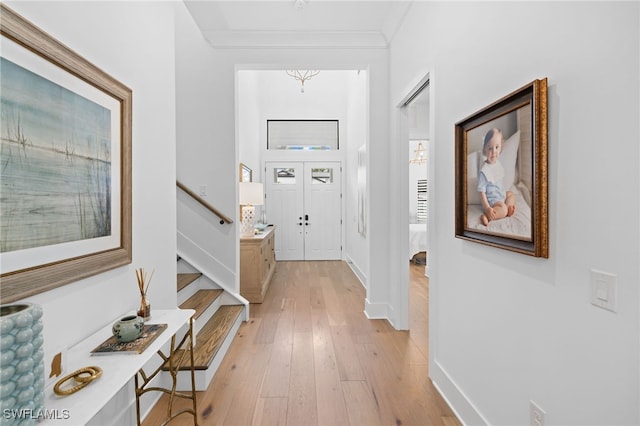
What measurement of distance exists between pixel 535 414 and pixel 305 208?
5.75 metres

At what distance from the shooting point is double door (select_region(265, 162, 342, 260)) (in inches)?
Result: 266

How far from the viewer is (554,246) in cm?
115

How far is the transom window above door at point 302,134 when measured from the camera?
22.4ft

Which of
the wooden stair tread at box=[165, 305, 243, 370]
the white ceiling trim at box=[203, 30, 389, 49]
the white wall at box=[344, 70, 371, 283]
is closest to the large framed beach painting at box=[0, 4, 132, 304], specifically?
the wooden stair tread at box=[165, 305, 243, 370]

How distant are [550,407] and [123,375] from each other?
5.32 ft

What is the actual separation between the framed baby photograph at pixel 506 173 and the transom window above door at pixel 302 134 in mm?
5239

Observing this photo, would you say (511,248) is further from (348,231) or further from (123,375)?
(348,231)

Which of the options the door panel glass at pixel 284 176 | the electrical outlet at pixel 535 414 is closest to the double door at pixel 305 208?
the door panel glass at pixel 284 176

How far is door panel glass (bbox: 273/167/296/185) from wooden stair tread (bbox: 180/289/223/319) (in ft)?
12.3

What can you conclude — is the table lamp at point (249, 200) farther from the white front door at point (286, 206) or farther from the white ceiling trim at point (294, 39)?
the white front door at point (286, 206)

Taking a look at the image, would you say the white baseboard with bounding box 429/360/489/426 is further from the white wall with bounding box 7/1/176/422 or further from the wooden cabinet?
the wooden cabinet

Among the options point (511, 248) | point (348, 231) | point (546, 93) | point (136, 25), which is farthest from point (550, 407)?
point (348, 231)

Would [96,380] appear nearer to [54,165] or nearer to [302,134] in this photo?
[54,165]

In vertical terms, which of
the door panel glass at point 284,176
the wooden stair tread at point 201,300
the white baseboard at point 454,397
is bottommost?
the white baseboard at point 454,397
